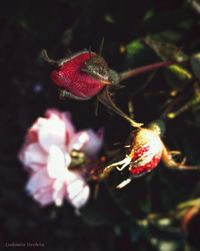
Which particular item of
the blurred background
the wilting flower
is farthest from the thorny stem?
the wilting flower

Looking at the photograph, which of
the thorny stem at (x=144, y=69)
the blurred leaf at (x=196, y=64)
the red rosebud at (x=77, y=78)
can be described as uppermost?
the thorny stem at (x=144, y=69)

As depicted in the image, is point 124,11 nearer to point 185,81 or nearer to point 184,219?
point 185,81

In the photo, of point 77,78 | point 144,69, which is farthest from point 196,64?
point 77,78

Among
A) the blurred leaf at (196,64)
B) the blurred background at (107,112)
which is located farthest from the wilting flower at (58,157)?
the blurred leaf at (196,64)

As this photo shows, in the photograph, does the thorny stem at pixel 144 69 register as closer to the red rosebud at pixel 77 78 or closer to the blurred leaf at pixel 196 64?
the blurred leaf at pixel 196 64

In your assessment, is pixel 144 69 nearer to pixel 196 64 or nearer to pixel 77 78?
pixel 196 64
